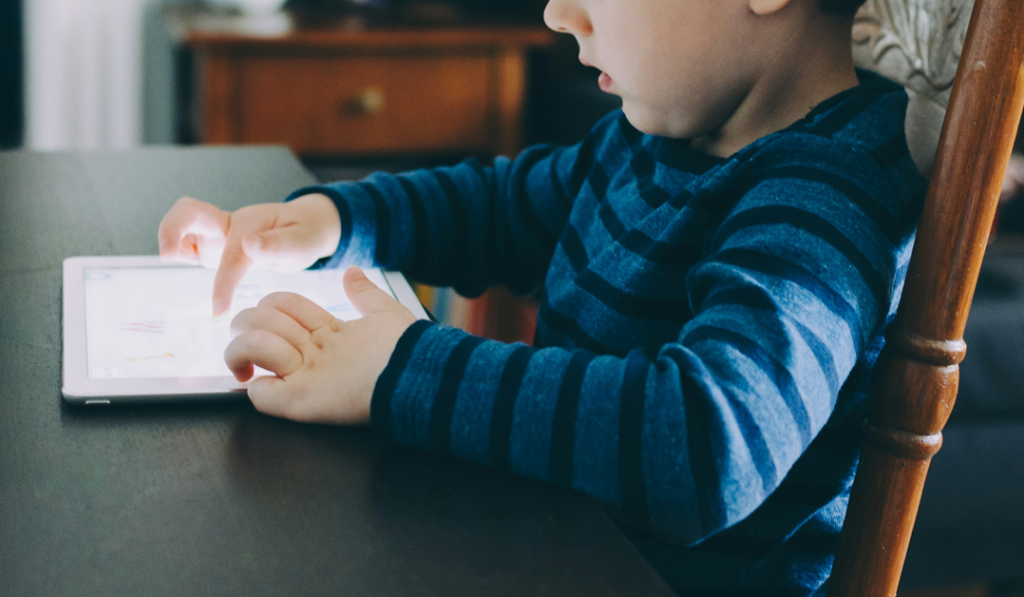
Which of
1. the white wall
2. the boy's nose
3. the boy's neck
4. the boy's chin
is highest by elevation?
the boy's nose

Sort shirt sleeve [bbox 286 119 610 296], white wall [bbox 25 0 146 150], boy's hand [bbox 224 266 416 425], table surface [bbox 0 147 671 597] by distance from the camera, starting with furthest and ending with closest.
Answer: white wall [bbox 25 0 146 150] → shirt sleeve [bbox 286 119 610 296] → boy's hand [bbox 224 266 416 425] → table surface [bbox 0 147 671 597]

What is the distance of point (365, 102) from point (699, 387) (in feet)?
4.76

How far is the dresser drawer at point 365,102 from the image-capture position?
5.50 ft

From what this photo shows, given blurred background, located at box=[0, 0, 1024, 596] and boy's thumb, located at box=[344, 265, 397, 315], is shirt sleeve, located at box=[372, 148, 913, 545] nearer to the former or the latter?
boy's thumb, located at box=[344, 265, 397, 315]

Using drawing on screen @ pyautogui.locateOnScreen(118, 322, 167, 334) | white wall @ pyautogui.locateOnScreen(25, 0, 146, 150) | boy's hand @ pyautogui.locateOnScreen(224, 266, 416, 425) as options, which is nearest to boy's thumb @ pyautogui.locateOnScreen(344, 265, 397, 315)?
boy's hand @ pyautogui.locateOnScreen(224, 266, 416, 425)

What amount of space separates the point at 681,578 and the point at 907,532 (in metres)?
0.12

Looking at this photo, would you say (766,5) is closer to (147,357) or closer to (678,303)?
(678,303)

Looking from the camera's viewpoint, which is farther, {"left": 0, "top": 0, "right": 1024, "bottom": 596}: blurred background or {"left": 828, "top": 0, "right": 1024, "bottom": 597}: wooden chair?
{"left": 0, "top": 0, "right": 1024, "bottom": 596}: blurred background

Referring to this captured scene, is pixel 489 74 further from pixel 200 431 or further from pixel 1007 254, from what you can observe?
pixel 200 431

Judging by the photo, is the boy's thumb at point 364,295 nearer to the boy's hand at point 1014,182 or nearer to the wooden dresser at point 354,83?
the wooden dresser at point 354,83

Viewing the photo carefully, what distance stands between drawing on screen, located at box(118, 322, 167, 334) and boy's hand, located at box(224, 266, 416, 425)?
57 millimetres

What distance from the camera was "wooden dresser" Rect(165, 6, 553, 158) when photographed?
1645 millimetres

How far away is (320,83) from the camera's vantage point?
1700 millimetres

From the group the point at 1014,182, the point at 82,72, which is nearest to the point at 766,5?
Result: the point at 1014,182
